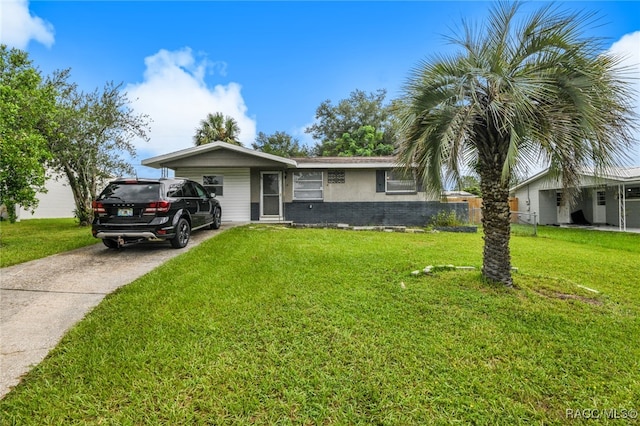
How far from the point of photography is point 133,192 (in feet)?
22.0

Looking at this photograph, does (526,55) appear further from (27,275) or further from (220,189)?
(220,189)

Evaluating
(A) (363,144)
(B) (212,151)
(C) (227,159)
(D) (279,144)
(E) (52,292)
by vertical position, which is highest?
(D) (279,144)

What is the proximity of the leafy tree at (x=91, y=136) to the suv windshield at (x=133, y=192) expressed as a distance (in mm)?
7815

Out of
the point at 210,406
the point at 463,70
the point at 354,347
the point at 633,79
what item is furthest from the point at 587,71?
the point at 210,406

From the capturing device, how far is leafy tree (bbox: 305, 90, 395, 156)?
108 ft

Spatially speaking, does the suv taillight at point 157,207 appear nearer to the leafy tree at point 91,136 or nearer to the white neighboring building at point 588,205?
the leafy tree at point 91,136

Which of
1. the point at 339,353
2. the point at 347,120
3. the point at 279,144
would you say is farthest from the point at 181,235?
the point at 347,120

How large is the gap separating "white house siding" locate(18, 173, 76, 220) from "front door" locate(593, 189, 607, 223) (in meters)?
33.0

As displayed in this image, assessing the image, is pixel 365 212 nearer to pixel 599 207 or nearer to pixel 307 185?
pixel 307 185

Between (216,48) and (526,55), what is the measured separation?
12.8 meters

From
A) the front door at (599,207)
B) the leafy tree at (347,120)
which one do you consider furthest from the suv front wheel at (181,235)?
the leafy tree at (347,120)

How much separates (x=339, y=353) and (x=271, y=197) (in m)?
11.0

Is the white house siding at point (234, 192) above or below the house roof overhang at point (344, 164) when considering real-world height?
below

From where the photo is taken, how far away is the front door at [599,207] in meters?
17.7
